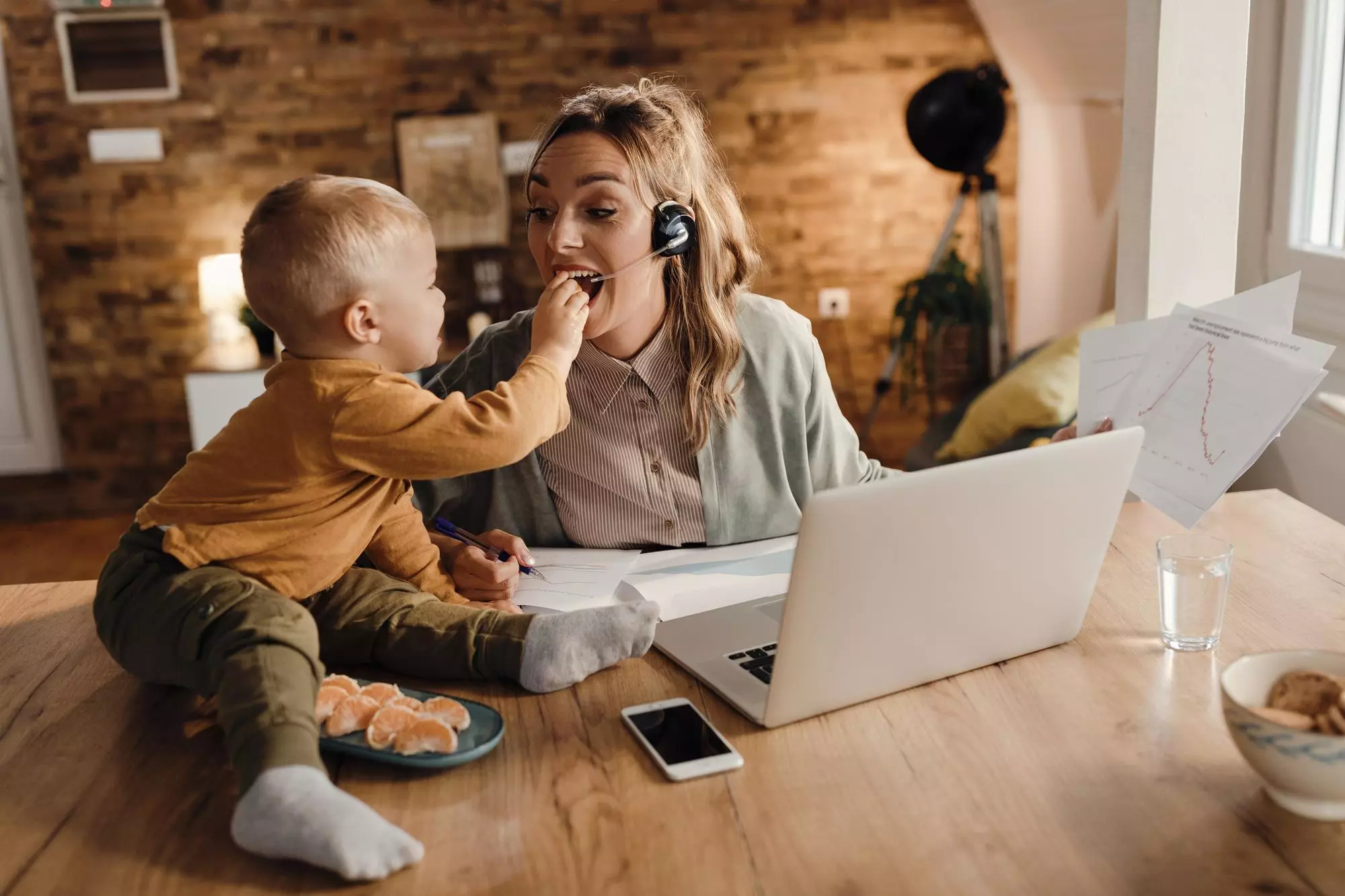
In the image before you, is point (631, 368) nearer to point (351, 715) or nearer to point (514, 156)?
point (351, 715)

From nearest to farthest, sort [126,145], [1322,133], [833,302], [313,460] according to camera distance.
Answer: [313,460]
[1322,133]
[126,145]
[833,302]

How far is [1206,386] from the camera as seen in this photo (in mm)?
1375

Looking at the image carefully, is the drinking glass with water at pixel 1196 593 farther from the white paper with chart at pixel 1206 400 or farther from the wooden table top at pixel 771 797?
the white paper with chart at pixel 1206 400

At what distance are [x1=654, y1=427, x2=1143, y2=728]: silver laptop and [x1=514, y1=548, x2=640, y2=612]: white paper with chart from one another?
16 centimetres

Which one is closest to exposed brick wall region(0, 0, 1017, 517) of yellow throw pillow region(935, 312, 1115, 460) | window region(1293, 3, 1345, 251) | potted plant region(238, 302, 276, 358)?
potted plant region(238, 302, 276, 358)

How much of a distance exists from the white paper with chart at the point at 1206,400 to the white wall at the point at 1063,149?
2352mm

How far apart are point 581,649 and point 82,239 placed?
4185mm

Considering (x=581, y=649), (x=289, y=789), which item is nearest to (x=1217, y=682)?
(x=581, y=649)

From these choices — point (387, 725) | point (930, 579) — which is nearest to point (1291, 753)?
point (930, 579)

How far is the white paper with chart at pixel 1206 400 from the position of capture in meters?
1.27

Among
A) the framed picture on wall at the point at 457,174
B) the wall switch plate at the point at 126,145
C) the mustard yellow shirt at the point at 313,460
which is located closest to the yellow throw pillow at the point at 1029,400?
the framed picture on wall at the point at 457,174

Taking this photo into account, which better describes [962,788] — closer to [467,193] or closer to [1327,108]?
[1327,108]

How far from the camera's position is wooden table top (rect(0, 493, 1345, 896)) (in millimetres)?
821

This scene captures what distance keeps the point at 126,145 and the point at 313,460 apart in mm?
3963
